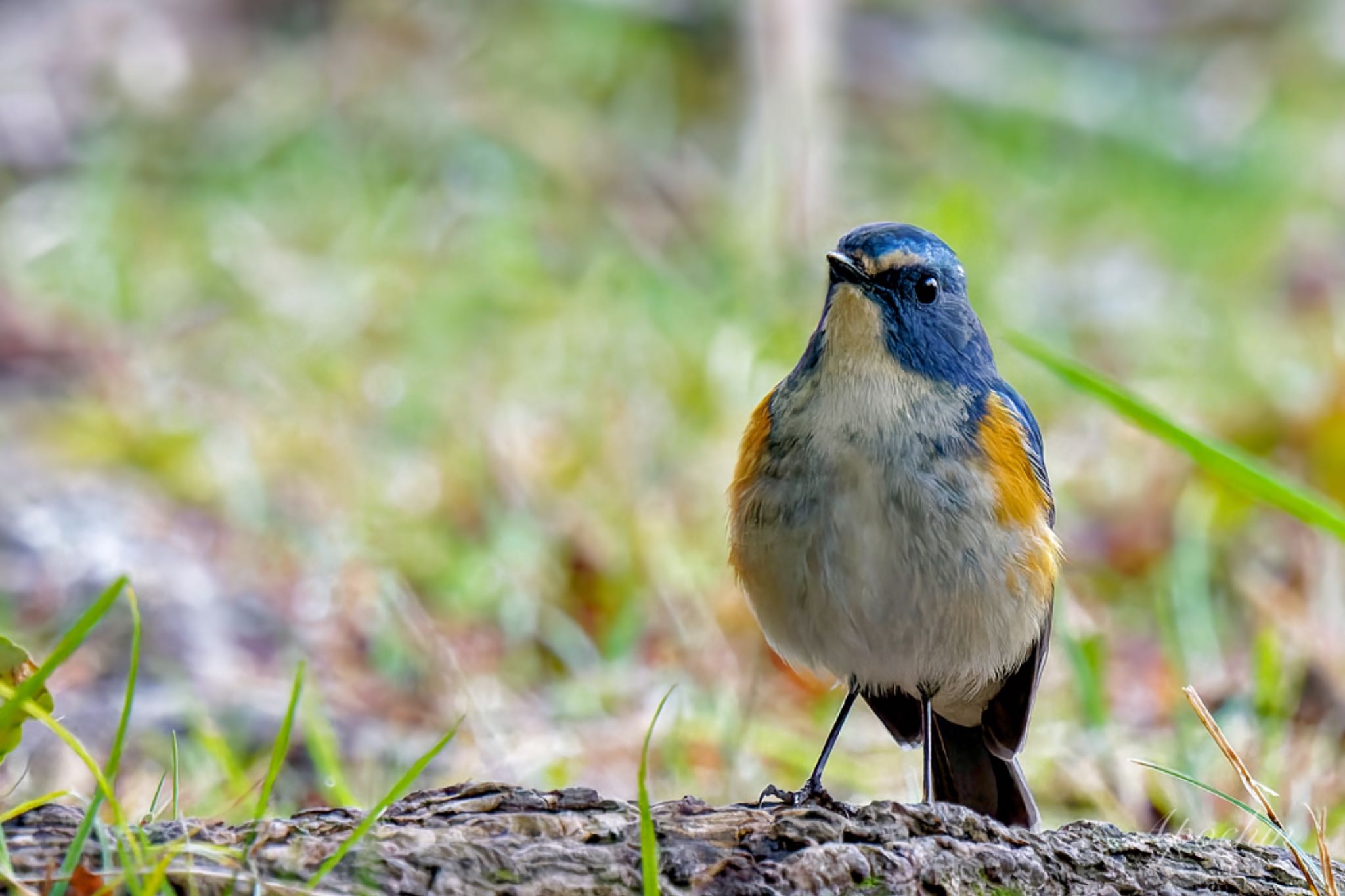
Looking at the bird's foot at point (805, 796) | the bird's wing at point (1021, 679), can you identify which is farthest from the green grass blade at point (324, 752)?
the bird's wing at point (1021, 679)

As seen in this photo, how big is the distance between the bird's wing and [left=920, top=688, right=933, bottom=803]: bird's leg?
148mm

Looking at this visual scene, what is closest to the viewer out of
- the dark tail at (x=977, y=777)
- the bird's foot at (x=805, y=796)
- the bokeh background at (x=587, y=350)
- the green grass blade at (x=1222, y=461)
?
the green grass blade at (x=1222, y=461)

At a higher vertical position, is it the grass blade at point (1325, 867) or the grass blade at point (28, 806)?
the grass blade at point (1325, 867)

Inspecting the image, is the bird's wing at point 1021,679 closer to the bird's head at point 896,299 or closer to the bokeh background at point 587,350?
the bird's head at point 896,299

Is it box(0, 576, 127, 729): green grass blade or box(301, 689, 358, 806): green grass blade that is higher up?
box(301, 689, 358, 806): green grass blade

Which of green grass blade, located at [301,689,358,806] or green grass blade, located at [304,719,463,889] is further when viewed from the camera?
green grass blade, located at [301,689,358,806]

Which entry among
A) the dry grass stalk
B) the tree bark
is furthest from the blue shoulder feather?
the tree bark

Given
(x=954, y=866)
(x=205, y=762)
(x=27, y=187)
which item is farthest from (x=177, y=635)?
(x=27, y=187)

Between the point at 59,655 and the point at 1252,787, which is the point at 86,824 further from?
the point at 1252,787

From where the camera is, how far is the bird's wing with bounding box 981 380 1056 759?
3.46m

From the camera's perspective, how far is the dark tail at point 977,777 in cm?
361

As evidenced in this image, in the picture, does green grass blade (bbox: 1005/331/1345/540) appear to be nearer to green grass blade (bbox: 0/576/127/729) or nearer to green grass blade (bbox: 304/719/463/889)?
green grass blade (bbox: 304/719/463/889)

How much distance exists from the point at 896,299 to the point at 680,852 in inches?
54.4

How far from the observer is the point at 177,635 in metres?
4.74
